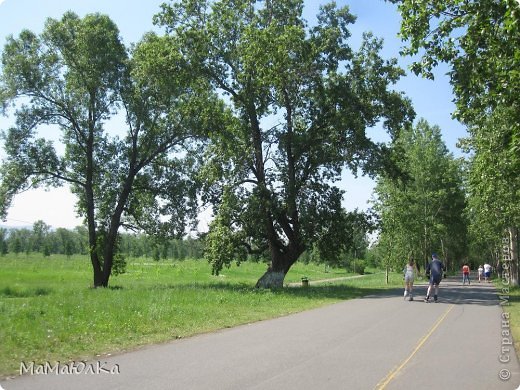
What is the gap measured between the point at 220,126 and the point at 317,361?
76.2ft

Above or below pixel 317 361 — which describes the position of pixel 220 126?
above

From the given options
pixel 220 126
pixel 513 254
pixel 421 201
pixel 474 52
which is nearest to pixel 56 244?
pixel 421 201

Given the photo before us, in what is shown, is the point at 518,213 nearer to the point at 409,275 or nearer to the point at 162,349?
the point at 409,275

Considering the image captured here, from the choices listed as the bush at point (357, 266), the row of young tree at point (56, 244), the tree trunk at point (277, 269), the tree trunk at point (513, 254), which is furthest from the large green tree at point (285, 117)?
the row of young tree at point (56, 244)

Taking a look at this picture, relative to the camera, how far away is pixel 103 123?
34.6 m

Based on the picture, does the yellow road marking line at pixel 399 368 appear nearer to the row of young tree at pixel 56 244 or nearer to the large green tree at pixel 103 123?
the large green tree at pixel 103 123

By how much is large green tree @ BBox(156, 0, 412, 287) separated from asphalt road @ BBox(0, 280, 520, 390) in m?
15.8

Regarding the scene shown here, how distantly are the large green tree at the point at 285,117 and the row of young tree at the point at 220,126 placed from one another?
80 millimetres

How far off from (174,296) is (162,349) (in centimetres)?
989

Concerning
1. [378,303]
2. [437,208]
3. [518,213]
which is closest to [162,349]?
[378,303]

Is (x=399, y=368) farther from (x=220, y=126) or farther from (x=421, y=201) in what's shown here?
(x=421, y=201)

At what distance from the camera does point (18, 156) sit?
32.5 meters

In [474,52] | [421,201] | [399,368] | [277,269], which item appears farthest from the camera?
[421,201]

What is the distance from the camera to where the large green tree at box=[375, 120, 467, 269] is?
45.9 m
